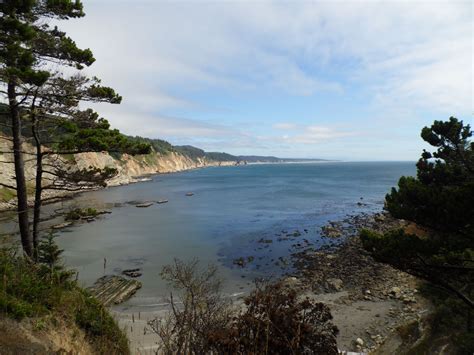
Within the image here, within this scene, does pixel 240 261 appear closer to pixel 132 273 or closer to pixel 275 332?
pixel 132 273

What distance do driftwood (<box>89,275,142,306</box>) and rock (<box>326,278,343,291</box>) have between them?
38.3ft

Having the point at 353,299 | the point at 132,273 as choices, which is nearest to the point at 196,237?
the point at 132,273

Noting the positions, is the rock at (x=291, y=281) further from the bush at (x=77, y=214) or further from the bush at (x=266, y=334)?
the bush at (x=77, y=214)

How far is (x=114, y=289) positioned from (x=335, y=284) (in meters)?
13.3

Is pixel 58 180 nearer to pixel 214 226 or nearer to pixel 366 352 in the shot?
pixel 366 352

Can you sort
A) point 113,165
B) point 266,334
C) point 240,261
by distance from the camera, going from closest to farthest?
point 266,334 → point 240,261 → point 113,165

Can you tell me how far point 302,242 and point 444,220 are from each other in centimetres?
2283

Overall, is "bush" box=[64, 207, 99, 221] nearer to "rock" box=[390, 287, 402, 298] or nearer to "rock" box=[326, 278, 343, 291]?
"rock" box=[326, 278, 343, 291]

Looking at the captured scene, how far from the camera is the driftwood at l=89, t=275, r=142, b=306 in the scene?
1600 cm

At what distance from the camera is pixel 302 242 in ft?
92.6

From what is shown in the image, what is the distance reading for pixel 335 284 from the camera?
18.0 meters

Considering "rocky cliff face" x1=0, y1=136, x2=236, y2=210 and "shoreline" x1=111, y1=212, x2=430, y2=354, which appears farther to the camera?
"rocky cliff face" x1=0, y1=136, x2=236, y2=210

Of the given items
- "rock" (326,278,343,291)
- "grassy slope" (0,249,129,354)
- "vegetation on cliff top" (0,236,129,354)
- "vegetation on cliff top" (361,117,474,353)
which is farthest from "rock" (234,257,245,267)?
"vegetation on cliff top" (361,117,474,353)

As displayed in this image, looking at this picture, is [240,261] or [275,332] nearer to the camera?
[275,332]
